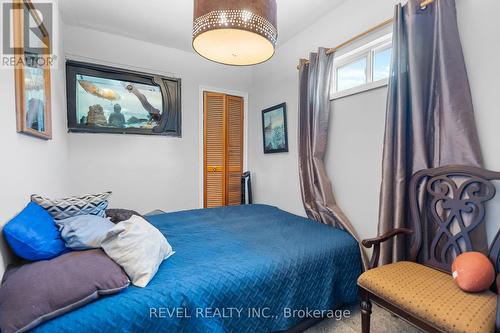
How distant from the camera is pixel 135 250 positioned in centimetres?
125

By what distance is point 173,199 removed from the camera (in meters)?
3.34

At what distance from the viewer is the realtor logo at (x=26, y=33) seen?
47.4 inches

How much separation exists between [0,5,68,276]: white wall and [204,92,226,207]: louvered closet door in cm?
180

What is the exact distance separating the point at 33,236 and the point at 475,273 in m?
2.19

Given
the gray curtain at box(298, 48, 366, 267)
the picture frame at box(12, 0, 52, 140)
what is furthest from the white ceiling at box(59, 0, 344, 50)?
the picture frame at box(12, 0, 52, 140)

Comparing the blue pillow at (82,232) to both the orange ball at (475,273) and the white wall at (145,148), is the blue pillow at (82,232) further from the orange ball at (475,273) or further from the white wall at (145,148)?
the orange ball at (475,273)

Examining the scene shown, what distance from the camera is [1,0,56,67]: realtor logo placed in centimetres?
120

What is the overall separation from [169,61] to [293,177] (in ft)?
7.52

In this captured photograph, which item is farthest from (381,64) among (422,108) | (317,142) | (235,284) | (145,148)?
(145,148)

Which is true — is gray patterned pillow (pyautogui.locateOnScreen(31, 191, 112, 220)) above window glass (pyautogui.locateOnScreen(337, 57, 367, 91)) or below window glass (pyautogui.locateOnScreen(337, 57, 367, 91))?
below

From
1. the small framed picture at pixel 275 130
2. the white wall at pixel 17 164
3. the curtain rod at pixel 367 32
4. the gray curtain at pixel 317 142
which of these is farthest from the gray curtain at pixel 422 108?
the white wall at pixel 17 164

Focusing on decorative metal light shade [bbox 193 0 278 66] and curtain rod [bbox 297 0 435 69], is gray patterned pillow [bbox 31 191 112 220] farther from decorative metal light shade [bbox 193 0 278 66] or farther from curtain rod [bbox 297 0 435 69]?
curtain rod [bbox 297 0 435 69]

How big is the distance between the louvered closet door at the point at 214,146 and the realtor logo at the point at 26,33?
187 centimetres

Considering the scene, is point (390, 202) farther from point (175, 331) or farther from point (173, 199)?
point (173, 199)
